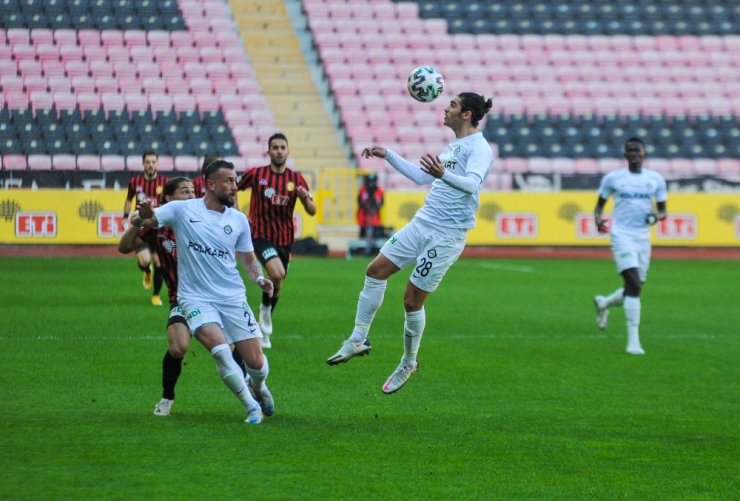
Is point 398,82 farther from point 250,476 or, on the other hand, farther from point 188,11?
point 250,476

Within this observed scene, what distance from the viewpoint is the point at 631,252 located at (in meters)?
13.8

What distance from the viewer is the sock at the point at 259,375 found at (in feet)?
27.9

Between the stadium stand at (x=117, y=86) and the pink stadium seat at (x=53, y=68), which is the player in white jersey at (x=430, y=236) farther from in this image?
the pink stadium seat at (x=53, y=68)

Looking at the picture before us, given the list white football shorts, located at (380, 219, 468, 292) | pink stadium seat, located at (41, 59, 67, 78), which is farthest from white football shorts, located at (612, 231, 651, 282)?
pink stadium seat, located at (41, 59, 67, 78)

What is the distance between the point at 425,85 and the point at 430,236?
46.0 inches

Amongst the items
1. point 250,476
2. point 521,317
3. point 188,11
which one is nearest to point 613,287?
point 521,317

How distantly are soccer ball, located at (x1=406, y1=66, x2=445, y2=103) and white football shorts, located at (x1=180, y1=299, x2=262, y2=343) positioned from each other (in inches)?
91.3

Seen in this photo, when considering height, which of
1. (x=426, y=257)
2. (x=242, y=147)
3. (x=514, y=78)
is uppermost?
(x=514, y=78)

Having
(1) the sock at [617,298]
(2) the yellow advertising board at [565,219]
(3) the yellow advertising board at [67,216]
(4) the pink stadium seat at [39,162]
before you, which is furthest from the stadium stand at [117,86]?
(1) the sock at [617,298]

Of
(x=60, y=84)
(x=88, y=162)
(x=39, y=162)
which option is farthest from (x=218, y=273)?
(x=60, y=84)

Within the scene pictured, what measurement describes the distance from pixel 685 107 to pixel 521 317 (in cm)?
1957

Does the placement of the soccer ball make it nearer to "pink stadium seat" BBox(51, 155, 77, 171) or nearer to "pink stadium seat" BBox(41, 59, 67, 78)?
"pink stadium seat" BBox(51, 155, 77, 171)

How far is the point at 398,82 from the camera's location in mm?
33250

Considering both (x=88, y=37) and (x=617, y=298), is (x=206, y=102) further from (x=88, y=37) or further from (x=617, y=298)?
(x=617, y=298)
